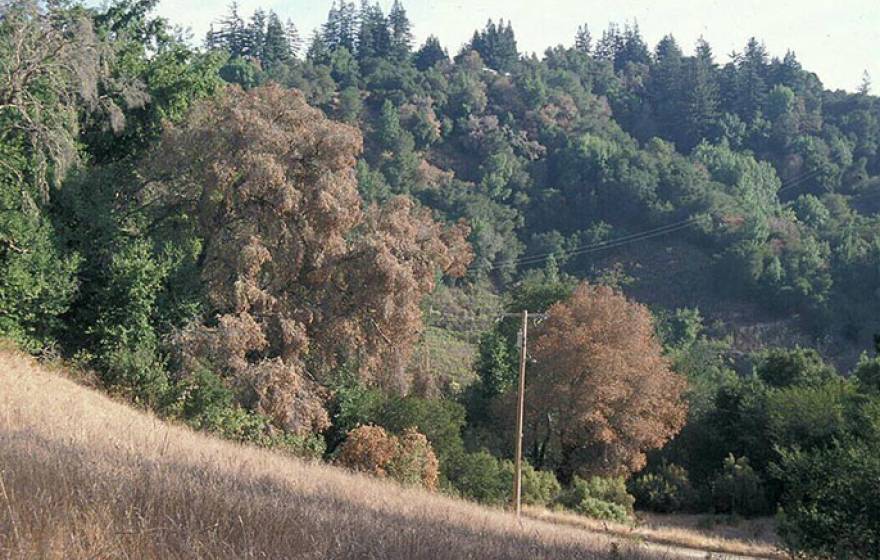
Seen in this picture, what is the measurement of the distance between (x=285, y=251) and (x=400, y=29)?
10282cm

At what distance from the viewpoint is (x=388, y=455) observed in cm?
2366

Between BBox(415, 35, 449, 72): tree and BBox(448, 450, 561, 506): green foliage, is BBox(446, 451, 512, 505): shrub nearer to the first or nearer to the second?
BBox(448, 450, 561, 506): green foliage

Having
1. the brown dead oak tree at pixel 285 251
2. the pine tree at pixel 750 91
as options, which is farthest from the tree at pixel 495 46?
the brown dead oak tree at pixel 285 251

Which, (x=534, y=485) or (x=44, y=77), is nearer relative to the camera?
(x=44, y=77)

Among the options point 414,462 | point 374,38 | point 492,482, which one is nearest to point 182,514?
point 414,462

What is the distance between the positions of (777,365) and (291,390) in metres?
31.2

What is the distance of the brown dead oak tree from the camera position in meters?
22.4

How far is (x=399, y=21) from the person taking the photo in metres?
121

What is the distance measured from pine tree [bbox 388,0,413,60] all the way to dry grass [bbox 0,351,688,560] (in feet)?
371

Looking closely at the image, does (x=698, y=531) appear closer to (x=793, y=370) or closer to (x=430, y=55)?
(x=793, y=370)

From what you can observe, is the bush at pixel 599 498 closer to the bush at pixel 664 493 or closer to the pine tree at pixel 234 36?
the bush at pixel 664 493

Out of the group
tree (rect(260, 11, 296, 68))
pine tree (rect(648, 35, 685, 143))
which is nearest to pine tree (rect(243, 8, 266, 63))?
tree (rect(260, 11, 296, 68))

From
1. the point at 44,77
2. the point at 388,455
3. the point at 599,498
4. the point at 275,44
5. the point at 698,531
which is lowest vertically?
the point at 698,531

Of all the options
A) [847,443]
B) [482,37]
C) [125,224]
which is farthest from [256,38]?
[847,443]
